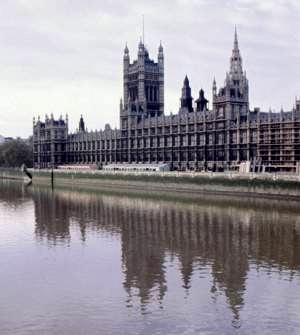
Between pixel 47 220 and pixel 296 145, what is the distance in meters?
59.3

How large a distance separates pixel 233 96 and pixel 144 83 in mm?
53341

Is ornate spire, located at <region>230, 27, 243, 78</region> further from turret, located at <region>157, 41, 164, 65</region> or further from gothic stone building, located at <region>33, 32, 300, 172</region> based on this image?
turret, located at <region>157, 41, 164, 65</region>

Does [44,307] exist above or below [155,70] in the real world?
below

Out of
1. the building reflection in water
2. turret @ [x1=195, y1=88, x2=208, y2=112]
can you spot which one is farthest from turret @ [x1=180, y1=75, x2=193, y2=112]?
the building reflection in water

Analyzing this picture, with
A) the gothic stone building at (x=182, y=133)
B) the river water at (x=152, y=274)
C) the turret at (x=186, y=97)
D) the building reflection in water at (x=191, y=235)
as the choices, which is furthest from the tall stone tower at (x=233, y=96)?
the river water at (x=152, y=274)

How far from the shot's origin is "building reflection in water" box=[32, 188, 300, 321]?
36156 mm

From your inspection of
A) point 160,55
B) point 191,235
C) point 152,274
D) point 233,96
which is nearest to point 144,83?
point 160,55

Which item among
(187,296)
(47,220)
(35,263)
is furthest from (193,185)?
(187,296)

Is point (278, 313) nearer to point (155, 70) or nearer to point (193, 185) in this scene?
point (193, 185)

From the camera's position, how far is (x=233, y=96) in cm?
12875

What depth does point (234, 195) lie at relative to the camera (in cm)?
9656

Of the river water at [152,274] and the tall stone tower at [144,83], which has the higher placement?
the tall stone tower at [144,83]

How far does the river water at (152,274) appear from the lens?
91.1 ft

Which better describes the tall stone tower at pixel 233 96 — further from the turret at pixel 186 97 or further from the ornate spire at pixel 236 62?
the turret at pixel 186 97
